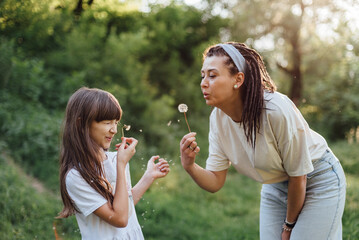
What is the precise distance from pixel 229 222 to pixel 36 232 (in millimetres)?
2345

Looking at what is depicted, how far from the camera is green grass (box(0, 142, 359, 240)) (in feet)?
11.7

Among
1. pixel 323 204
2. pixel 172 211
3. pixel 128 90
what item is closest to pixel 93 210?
pixel 323 204

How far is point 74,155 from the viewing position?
1.82m

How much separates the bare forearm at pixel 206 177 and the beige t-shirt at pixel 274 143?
6.1 inches

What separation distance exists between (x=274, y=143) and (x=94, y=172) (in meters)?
0.96

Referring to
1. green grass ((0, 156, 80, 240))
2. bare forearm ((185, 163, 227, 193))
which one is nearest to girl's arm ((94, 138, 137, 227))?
bare forearm ((185, 163, 227, 193))

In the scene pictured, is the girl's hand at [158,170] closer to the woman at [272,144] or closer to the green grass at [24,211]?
the woman at [272,144]

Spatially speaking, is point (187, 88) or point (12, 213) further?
point (187, 88)

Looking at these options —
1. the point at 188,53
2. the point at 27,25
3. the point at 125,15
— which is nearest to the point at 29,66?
the point at 27,25

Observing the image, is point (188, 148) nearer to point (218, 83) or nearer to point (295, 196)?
point (218, 83)

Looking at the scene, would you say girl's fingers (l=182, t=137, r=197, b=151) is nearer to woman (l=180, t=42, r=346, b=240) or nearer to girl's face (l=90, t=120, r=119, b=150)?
woman (l=180, t=42, r=346, b=240)

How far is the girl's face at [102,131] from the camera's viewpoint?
1875 millimetres

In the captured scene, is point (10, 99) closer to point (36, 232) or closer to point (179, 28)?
point (36, 232)

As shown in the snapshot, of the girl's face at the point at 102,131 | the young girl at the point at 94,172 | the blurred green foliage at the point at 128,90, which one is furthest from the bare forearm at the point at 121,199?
the blurred green foliage at the point at 128,90
